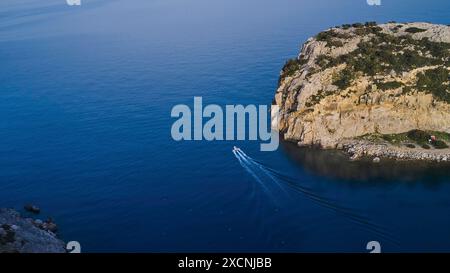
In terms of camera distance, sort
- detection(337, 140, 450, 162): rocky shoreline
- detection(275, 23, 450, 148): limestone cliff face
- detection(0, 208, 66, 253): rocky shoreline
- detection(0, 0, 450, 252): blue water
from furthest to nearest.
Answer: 1. detection(275, 23, 450, 148): limestone cliff face
2. detection(337, 140, 450, 162): rocky shoreline
3. detection(0, 0, 450, 252): blue water
4. detection(0, 208, 66, 253): rocky shoreline

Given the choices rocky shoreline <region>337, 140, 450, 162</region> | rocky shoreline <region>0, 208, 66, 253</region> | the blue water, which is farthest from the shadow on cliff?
rocky shoreline <region>0, 208, 66, 253</region>

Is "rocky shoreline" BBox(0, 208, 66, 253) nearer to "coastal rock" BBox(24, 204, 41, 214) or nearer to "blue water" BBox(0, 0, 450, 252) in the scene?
"coastal rock" BBox(24, 204, 41, 214)

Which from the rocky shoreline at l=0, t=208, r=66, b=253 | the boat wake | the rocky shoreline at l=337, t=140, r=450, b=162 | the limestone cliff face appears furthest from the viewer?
the limestone cliff face

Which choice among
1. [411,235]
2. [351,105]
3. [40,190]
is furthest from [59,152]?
[411,235]

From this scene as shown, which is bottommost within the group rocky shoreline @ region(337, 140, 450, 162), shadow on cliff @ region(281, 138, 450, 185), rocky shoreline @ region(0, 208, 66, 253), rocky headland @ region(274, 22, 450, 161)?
rocky shoreline @ region(0, 208, 66, 253)

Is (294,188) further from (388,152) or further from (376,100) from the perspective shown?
(376,100)

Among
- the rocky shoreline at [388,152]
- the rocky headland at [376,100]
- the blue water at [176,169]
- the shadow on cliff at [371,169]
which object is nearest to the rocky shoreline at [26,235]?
the blue water at [176,169]
